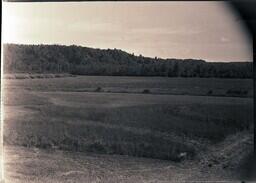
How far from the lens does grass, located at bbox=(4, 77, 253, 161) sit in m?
4.19

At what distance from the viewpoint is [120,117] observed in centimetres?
427

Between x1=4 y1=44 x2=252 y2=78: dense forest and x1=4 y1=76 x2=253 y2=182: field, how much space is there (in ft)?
0.26

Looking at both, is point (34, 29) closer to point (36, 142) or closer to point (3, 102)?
point (3, 102)

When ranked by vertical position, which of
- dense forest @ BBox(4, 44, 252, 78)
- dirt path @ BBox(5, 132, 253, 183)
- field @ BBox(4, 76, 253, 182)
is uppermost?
dense forest @ BBox(4, 44, 252, 78)

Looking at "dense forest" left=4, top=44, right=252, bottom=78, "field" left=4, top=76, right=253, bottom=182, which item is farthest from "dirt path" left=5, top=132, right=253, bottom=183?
"dense forest" left=4, top=44, right=252, bottom=78

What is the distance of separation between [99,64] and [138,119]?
711 millimetres

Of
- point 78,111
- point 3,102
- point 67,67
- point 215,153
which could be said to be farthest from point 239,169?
point 3,102

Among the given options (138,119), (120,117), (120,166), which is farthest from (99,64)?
Answer: (120,166)

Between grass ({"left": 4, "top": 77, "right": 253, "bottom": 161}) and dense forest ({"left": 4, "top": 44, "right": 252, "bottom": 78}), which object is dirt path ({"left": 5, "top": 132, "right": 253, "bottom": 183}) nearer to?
grass ({"left": 4, "top": 77, "right": 253, "bottom": 161})

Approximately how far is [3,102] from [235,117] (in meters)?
2.43

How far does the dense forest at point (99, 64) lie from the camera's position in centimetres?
420

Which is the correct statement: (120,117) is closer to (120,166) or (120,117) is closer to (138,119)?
(138,119)

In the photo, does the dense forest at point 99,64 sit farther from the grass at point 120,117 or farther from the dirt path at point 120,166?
Answer: the dirt path at point 120,166

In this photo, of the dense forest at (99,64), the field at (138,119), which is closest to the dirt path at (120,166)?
the field at (138,119)
